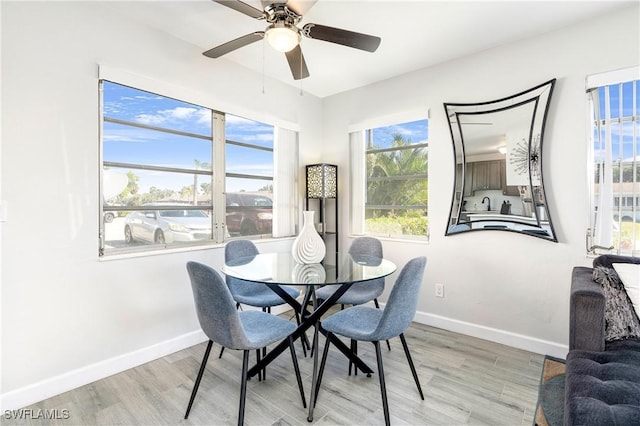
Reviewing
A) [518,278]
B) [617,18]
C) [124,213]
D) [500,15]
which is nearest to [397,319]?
[518,278]

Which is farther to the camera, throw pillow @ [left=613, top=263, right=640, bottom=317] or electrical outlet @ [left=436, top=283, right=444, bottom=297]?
electrical outlet @ [left=436, top=283, right=444, bottom=297]

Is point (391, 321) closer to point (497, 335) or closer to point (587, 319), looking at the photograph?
point (587, 319)

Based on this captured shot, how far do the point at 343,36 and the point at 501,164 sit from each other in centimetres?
178

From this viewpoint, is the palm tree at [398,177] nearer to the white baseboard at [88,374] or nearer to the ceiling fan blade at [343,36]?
the ceiling fan blade at [343,36]

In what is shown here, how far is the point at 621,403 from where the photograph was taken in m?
1.14

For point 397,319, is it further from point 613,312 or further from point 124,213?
point 124,213

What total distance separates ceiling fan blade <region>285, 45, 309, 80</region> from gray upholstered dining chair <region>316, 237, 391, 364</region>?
5.16 ft

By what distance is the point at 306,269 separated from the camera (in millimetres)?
2182

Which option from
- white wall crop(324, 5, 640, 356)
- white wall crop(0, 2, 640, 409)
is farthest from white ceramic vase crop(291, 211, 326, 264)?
white wall crop(324, 5, 640, 356)

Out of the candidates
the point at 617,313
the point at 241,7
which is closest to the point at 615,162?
Result: the point at 617,313

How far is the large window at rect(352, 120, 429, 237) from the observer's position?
332 cm

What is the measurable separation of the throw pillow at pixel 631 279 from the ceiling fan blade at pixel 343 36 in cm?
201

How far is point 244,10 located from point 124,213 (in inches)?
66.6

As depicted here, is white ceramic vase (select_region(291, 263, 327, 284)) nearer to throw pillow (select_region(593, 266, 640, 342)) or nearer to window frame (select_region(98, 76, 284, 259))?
window frame (select_region(98, 76, 284, 259))
